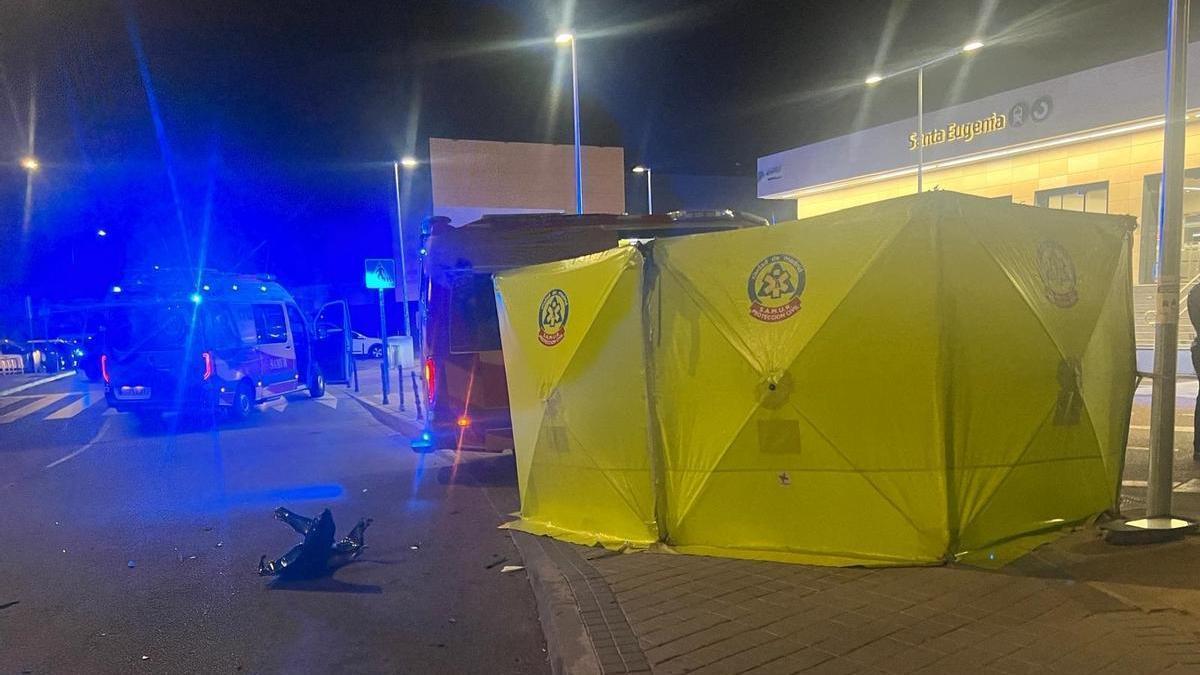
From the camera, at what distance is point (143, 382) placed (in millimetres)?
13891

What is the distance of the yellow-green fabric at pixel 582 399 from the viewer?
16.7 ft

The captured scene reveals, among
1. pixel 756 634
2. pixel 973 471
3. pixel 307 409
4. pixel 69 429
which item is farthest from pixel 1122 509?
pixel 69 429

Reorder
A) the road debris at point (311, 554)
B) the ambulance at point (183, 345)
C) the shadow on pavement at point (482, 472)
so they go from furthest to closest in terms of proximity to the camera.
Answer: the ambulance at point (183, 345)
the shadow on pavement at point (482, 472)
the road debris at point (311, 554)

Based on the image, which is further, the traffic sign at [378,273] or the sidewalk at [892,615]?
the traffic sign at [378,273]

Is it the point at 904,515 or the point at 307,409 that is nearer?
the point at 904,515

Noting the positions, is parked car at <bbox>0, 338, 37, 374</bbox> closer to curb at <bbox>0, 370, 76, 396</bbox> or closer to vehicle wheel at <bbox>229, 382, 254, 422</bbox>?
curb at <bbox>0, 370, 76, 396</bbox>

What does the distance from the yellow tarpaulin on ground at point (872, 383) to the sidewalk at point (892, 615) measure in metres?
0.29

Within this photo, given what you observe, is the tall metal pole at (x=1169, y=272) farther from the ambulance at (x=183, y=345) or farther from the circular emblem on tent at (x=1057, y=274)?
the ambulance at (x=183, y=345)

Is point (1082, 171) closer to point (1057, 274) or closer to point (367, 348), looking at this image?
point (1057, 274)

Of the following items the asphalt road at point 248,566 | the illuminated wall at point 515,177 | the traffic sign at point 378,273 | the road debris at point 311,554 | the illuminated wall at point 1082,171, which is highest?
the illuminated wall at point 515,177

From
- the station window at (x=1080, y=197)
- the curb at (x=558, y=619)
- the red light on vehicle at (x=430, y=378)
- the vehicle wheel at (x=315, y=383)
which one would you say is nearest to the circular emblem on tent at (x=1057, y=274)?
the curb at (x=558, y=619)

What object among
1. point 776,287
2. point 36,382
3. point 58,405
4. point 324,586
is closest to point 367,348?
point 36,382

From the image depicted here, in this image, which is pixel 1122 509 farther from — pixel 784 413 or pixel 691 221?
pixel 691 221

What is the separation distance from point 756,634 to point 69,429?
15.1m
